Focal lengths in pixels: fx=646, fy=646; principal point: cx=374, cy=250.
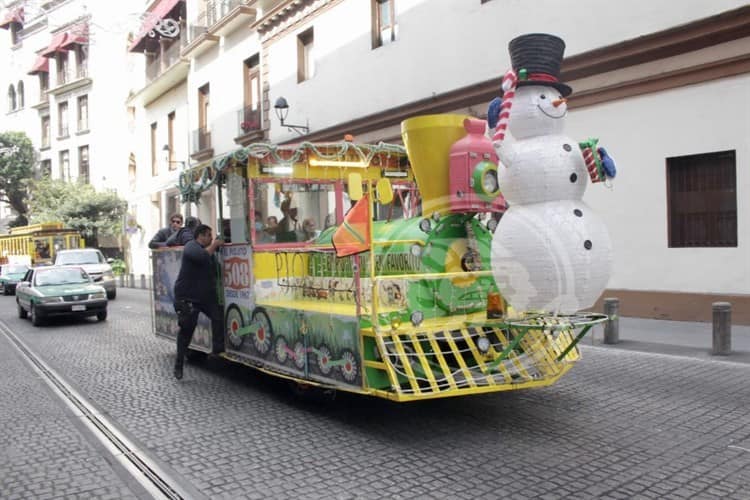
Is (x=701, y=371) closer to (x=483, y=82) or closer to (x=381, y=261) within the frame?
(x=381, y=261)

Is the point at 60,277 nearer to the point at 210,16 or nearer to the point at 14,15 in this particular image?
the point at 14,15

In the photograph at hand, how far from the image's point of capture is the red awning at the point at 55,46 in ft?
139

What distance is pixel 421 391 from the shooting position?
5.24 m

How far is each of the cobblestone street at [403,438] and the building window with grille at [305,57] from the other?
15.7m

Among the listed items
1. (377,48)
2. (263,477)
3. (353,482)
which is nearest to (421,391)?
(353,482)

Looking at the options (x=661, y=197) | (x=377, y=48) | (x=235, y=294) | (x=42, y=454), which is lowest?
(x=42, y=454)

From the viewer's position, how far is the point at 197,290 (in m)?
7.93

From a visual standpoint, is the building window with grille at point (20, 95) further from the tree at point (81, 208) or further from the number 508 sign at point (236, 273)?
the number 508 sign at point (236, 273)

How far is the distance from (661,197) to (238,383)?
27.6ft

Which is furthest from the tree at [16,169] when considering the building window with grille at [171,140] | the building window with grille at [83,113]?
the building window with grille at [171,140]

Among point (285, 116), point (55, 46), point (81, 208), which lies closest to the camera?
point (285, 116)

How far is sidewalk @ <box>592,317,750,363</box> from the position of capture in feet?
29.8

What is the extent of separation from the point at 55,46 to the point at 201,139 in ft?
72.8

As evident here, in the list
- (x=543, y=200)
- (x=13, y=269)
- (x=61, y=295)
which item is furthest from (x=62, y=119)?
(x=543, y=200)
